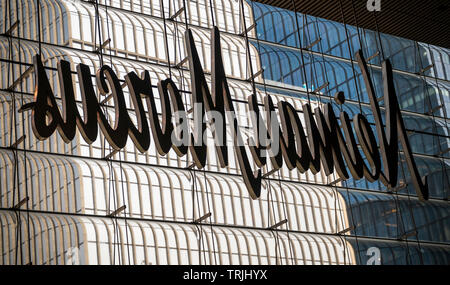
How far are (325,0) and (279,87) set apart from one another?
7477mm

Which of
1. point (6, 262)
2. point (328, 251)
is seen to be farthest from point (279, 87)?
point (6, 262)

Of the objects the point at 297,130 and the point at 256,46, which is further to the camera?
the point at 256,46

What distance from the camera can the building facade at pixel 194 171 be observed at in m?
18.2

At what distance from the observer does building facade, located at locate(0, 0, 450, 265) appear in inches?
716

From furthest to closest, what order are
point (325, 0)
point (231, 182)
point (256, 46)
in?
A: point (256, 46)
point (231, 182)
point (325, 0)

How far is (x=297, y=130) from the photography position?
10539 millimetres

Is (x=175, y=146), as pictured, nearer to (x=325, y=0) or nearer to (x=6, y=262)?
(x=325, y=0)

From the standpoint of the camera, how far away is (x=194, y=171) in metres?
20.3

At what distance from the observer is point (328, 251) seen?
21.6 m

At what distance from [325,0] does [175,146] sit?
278 inches

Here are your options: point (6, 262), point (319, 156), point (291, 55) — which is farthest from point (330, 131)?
point (291, 55)
